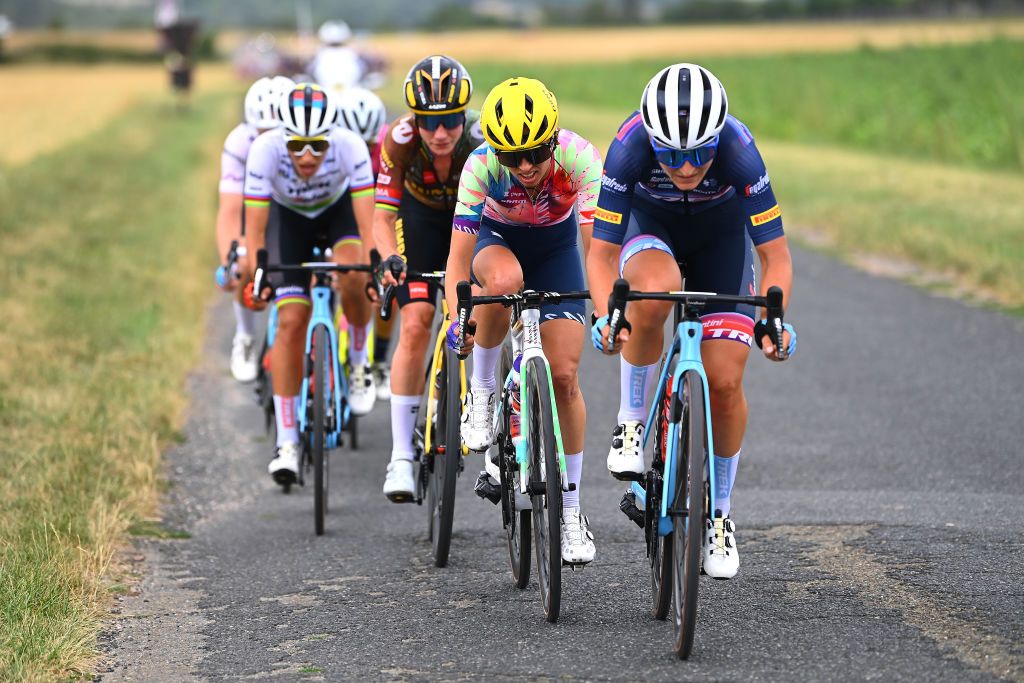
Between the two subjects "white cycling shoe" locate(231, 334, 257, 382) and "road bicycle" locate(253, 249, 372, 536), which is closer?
"road bicycle" locate(253, 249, 372, 536)

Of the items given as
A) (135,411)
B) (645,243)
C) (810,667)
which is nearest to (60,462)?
(135,411)

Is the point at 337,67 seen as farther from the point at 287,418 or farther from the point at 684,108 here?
the point at 684,108

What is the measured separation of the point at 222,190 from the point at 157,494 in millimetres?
2028

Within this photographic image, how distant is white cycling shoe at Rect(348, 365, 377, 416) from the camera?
830cm

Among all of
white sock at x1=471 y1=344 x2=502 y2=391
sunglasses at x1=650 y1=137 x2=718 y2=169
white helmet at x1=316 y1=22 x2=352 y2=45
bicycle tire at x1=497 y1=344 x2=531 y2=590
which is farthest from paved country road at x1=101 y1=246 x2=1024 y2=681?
white helmet at x1=316 y1=22 x2=352 y2=45

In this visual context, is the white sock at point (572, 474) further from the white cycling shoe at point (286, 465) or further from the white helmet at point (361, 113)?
the white helmet at point (361, 113)

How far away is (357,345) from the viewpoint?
27.5 ft

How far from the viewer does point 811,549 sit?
6.20 m

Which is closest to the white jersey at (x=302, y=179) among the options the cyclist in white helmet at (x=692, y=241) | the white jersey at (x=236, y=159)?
the white jersey at (x=236, y=159)

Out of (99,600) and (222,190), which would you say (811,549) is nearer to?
(99,600)

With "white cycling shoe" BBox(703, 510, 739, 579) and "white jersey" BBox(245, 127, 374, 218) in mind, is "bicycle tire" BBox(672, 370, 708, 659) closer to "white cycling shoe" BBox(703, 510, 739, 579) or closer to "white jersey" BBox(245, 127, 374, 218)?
"white cycling shoe" BBox(703, 510, 739, 579)

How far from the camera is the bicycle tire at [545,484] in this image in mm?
5133

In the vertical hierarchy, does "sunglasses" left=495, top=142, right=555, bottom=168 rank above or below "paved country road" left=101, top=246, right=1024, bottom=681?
above

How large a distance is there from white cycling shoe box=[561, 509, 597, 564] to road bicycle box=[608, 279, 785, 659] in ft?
0.77
